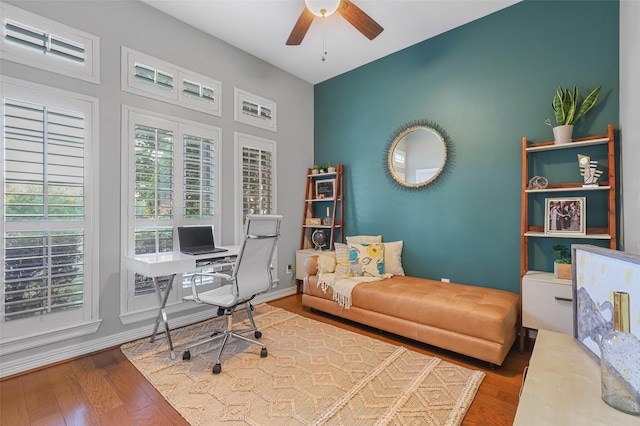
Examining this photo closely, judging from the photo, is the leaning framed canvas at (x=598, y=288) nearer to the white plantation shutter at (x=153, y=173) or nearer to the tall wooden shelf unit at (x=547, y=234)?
the tall wooden shelf unit at (x=547, y=234)

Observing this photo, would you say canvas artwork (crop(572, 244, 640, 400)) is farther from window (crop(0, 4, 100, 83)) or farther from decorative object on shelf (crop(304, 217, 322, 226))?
window (crop(0, 4, 100, 83))

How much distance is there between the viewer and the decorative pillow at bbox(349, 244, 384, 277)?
3264mm

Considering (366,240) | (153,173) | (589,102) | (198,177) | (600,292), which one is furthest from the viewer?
(366,240)

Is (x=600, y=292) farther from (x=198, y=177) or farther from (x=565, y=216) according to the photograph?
(x=198, y=177)

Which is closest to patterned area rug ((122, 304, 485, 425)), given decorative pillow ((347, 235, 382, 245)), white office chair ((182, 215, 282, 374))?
white office chair ((182, 215, 282, 374))

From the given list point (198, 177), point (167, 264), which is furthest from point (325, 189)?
point (167, 264)

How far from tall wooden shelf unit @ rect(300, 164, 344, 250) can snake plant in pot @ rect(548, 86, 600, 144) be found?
8.08 feet

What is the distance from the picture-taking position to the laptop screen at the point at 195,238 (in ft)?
9.57

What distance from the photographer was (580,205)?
2447 millimetres

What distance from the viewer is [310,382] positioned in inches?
79.6

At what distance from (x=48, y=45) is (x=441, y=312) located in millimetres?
3851

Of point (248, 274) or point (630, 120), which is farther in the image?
point (248, 274)

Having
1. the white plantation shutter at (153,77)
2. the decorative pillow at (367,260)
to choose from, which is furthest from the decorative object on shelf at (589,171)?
the white plantation shutter at (153,77)

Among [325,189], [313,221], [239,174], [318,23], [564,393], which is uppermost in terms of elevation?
[318,23]
